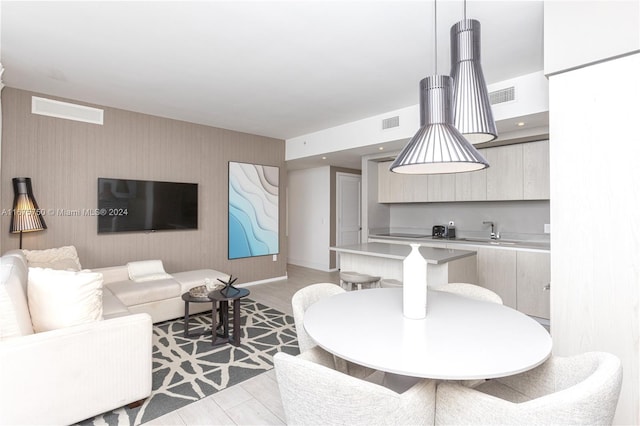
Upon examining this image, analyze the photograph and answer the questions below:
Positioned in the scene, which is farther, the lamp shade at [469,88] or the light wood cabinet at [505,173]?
the light wood cabinet at [505,173]

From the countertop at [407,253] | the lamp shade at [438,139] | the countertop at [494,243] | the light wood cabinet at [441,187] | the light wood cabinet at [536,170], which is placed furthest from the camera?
the light wood cabinet at [441,187]

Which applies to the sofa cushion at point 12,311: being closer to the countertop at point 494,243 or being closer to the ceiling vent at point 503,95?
the ceiling vent at point 503,95

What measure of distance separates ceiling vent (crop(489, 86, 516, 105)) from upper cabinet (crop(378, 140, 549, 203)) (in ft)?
3.62

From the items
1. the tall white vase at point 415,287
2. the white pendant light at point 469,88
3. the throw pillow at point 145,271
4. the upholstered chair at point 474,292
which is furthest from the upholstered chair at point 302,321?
the throw pillow at point 145,271

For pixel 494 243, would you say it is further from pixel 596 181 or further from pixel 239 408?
pixel 239 408

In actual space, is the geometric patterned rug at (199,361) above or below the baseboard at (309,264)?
below

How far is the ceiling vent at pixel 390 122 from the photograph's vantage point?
14.0 feet

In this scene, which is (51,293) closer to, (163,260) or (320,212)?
(163,260)

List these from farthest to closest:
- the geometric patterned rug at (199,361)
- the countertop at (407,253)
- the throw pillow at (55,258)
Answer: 1. the throw pillow at (55,258)
2. the countertop at (407,253)
3. the geometric patterned rug at (199,361)

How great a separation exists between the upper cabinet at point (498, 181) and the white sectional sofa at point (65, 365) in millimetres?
4293

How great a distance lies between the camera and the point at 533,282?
12.4 ft

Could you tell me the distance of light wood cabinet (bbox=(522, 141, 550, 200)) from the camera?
13.1ft

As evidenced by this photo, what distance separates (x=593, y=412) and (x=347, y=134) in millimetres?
4364

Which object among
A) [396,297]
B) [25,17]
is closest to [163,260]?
[25,17]
